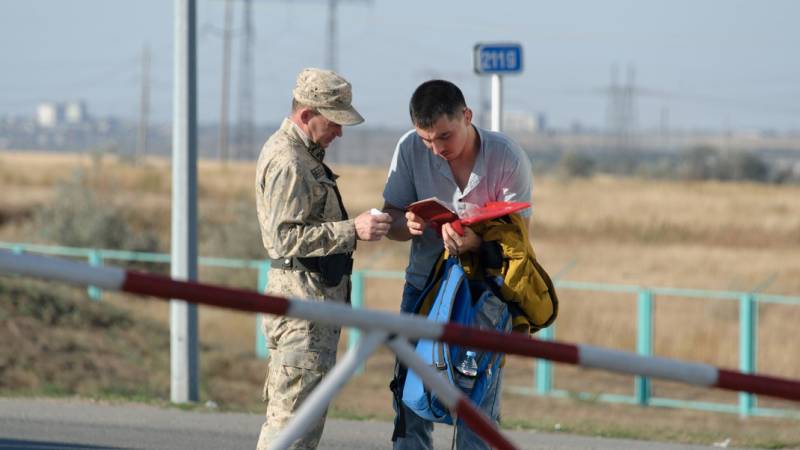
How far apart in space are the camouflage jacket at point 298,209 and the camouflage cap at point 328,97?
0.14m

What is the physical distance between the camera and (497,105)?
9633mm

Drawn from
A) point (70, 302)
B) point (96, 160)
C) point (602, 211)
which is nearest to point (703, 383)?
point (70, 302)

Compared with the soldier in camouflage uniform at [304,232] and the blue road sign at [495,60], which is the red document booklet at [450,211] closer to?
the soldier in camouflage uniform at [304,232]

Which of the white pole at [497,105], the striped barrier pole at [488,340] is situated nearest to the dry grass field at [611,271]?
the white pole at [497,105]

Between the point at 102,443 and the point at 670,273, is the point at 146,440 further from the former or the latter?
the point at 670,273

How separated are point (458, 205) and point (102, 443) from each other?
373cm

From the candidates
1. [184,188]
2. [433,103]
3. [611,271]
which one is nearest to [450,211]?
[433,103]

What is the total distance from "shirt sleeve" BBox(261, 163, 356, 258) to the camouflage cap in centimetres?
26

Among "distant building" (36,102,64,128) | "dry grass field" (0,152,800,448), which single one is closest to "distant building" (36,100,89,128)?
"distant building" (36,102,64,128)

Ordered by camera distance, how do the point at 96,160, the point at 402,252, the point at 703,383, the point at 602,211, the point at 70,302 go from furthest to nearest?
the point at 602,211 → the point at 96,160 → the point at 402,252 → the point at 70,302 → the point at 703,383

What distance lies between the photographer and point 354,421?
9.39 metres

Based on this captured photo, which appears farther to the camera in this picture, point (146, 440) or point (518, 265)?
point (146, 440)

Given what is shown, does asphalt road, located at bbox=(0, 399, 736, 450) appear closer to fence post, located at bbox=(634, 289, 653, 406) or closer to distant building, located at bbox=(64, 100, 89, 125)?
fence post, located at bbox=(634, 289, 653, 406)

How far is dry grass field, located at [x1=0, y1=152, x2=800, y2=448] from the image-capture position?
15.5 m
